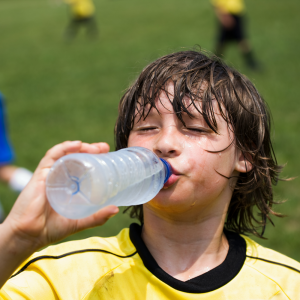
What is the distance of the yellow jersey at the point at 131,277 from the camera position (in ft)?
6.36

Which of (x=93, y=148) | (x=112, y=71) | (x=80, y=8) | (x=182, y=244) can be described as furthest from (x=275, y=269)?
(x=80, y=8)

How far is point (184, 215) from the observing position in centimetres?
209

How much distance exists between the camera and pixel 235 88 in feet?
7.29

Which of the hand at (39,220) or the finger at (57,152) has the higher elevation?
the finger at (57,152)

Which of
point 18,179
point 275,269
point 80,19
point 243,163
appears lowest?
point 18,179

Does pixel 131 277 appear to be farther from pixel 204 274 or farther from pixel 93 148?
pixel 93 148

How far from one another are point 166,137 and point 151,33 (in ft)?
53.9

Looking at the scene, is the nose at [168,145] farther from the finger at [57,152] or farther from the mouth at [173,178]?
the finger at [57,152]

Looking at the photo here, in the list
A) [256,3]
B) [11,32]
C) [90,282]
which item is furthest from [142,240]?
[256,3]

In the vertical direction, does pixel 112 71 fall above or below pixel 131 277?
below

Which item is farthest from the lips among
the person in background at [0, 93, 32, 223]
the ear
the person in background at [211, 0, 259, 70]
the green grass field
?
the person in background at [211, 0, 259, 70]

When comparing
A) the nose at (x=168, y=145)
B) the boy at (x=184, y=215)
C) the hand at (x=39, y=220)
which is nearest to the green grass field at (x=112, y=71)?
the boy at (x=184, y=215)

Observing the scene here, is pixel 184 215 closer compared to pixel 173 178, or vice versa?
pixel 173 178

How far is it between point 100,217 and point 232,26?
11.3m
